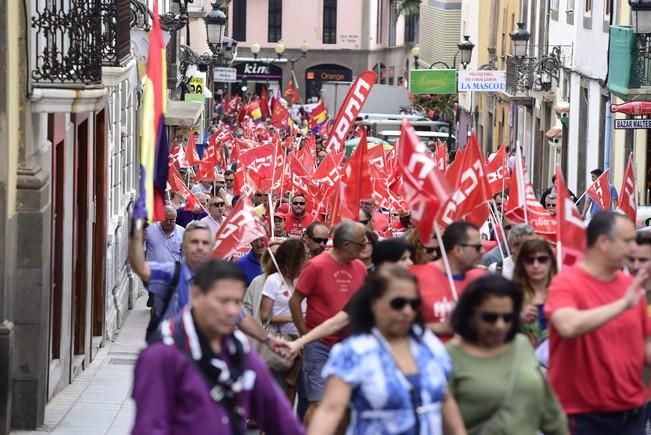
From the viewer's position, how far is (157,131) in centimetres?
900

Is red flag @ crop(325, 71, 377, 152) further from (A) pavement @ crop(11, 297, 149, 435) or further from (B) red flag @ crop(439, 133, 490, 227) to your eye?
(B) red flag @ crop(439, 133, 490, 227)

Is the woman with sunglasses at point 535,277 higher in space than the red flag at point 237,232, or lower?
higher

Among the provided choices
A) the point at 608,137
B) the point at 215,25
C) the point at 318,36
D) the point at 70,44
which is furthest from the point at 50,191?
the point at 318,36

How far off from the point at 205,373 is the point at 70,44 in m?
7.65

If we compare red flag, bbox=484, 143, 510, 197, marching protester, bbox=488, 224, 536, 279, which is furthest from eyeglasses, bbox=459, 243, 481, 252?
red flag, bbox=484, 143, 510, 197

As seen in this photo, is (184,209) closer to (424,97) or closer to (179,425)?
(179,425)

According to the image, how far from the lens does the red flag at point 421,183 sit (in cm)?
938

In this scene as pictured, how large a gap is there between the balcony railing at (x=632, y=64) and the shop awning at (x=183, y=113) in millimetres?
7947

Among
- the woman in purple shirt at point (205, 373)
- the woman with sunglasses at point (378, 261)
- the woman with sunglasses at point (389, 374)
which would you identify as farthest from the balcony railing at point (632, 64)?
the woman in purple shirt at point (205, 373)

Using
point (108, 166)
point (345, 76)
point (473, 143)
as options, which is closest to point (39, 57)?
point (473, 143)

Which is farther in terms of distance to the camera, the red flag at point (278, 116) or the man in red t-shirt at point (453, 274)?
the red flag at point (278, 116)

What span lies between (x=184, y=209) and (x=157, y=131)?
1303cm

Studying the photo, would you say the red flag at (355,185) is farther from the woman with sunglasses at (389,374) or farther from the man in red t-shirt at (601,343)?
the woman with sunglasses at (389,374)

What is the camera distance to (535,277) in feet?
30.8
